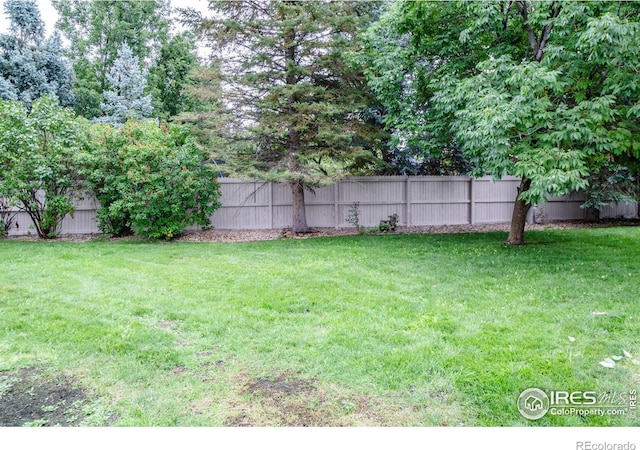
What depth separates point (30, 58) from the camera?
16562 mm

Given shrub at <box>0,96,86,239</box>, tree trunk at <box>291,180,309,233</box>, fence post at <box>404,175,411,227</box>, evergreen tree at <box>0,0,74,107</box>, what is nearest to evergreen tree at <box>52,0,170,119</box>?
evergreen tree at <box>0,0,74,107</box>

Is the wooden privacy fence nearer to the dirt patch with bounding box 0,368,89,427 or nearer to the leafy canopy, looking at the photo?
the leafy canopy

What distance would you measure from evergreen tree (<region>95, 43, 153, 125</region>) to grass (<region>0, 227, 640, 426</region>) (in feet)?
37.9

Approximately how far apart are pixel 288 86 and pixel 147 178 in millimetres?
3646

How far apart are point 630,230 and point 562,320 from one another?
804 centimetres

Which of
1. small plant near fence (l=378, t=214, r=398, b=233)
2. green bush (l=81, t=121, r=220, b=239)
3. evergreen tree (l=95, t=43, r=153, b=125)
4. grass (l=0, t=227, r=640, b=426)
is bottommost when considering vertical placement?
grass (l=0, t=227, r=640, b=426)

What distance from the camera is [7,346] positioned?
3334mm

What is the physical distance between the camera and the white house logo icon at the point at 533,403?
233cm

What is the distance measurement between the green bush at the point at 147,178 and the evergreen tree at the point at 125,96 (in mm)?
7352

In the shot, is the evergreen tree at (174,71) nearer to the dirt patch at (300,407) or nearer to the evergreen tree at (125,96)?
the evergreen tree at (125,96)

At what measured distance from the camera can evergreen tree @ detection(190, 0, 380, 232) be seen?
362 inches

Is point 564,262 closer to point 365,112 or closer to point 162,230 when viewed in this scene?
point 365,112

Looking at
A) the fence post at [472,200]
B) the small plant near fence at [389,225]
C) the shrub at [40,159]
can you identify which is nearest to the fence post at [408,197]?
the small plant near fence at [389,225]
